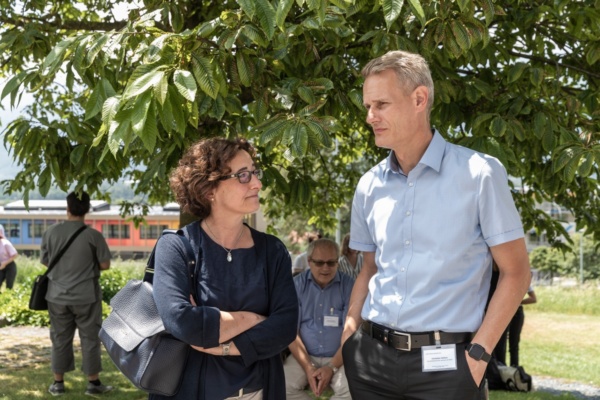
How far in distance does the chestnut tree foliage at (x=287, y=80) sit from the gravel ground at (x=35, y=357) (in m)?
4.21

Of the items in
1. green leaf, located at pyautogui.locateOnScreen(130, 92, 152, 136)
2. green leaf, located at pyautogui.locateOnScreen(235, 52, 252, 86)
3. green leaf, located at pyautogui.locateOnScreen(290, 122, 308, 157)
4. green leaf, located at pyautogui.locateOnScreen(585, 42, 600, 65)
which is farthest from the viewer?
green leaf, located at pyautogui.locateOnScreen(585, 42, 600, 65)

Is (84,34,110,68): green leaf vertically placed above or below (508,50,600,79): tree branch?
below

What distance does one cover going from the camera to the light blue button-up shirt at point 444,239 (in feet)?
8.82

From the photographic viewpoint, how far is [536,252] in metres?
56.5

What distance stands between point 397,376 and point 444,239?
1.67 ft

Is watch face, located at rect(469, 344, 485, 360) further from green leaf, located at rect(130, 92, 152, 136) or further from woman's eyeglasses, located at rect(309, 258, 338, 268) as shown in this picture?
woman's eyeglasses, located at rect(309, 258, 338, 268)

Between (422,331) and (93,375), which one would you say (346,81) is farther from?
(93,375)

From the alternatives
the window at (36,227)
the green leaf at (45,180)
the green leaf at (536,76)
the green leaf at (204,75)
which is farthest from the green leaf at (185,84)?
the window at (36,227)

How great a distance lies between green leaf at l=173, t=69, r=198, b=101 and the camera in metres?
2.64

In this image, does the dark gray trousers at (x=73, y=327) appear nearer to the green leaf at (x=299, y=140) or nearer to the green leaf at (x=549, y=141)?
the green leaf at (x=549, y=141)

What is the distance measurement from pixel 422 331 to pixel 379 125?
2.46 feet

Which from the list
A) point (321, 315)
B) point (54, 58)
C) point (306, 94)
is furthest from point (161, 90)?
point (321, 315)

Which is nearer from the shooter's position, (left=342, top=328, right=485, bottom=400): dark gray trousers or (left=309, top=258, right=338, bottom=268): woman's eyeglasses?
(left=342, top=328, right=485, bottom=400): dark gray trousers

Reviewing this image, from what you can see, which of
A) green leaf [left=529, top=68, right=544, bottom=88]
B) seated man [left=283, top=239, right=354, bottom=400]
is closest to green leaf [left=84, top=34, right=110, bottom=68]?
green leaf [left=529, top=68, right=544, bottom=88]
